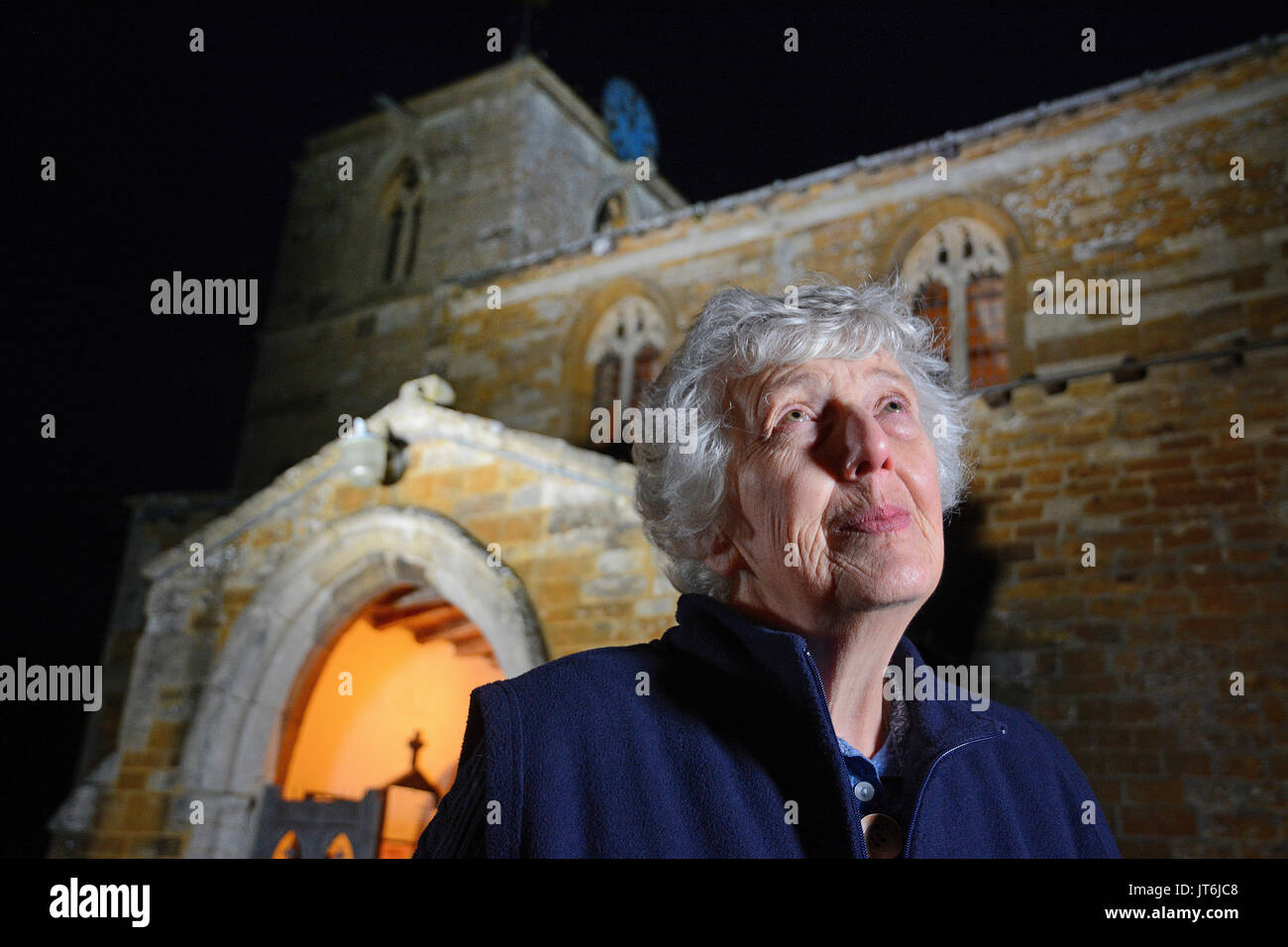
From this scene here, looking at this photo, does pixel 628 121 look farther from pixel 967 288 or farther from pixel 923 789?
pixel 923 789

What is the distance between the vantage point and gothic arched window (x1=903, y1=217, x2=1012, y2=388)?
9266 millimetres

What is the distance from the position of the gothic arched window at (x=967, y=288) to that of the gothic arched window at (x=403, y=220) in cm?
1028

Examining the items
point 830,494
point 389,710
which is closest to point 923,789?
Answer: point 830,494

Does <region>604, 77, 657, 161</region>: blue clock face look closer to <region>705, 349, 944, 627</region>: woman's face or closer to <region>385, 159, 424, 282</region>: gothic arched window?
<region>385, 159, 424, 282</region>: gothic arched window

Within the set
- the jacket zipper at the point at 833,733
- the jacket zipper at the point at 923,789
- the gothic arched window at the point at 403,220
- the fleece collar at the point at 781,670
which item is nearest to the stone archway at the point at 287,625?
the fleece collar at the point at 781,670

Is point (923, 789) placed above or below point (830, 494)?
below

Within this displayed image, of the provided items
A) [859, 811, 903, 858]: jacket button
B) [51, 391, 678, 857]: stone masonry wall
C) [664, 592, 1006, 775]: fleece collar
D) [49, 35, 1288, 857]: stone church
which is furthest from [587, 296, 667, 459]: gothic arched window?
[859, 811, 903, 858]: jacket button

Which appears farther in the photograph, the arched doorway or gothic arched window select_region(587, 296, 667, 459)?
gothic arched window select_region(587, 296, 667, 459)

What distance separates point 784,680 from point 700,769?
0.65ft

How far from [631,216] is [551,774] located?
18.9 meters

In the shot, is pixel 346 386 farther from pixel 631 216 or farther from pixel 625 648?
pixel 625 648

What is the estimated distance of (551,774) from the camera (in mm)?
1332

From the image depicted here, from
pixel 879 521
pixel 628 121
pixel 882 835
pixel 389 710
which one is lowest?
pixel 389 710

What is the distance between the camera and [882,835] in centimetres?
146
